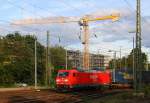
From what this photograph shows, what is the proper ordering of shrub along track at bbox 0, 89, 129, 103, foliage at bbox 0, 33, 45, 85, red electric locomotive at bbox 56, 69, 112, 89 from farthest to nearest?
foliage at bbox 0, 33, 45, 85 → red electric locomotive at bbox 56, 69, 112, 89 → shrub along track at bbox 0, 89, 129, 103

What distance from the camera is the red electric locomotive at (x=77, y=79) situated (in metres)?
50.8

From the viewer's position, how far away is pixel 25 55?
86750 millimetres

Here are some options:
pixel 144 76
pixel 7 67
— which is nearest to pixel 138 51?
pixel 144 76

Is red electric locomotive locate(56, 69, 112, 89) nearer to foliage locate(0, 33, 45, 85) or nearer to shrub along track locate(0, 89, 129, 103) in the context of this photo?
shrub along track locate(0, 89, 129, 103)

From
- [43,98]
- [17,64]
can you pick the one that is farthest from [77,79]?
[17,64]

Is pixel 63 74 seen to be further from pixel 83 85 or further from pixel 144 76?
pixel 144 76

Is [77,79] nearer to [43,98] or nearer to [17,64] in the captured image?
[43,98]

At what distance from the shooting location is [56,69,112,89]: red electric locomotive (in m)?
50.8

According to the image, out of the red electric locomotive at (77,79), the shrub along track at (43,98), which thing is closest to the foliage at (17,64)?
the red electric locomotive at (77,79)

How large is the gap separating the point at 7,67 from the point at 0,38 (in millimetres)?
15141

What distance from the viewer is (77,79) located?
5216cm

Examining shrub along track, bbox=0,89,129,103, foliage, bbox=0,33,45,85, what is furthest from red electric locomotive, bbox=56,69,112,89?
foliage, bbox=0,33,45,85

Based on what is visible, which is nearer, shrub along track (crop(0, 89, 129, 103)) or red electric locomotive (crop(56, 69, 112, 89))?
shrub along track (crop(0, 89, 129, 103))

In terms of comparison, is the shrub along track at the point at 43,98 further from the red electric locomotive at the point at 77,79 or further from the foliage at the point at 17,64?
the foliage at the point at 17,64
